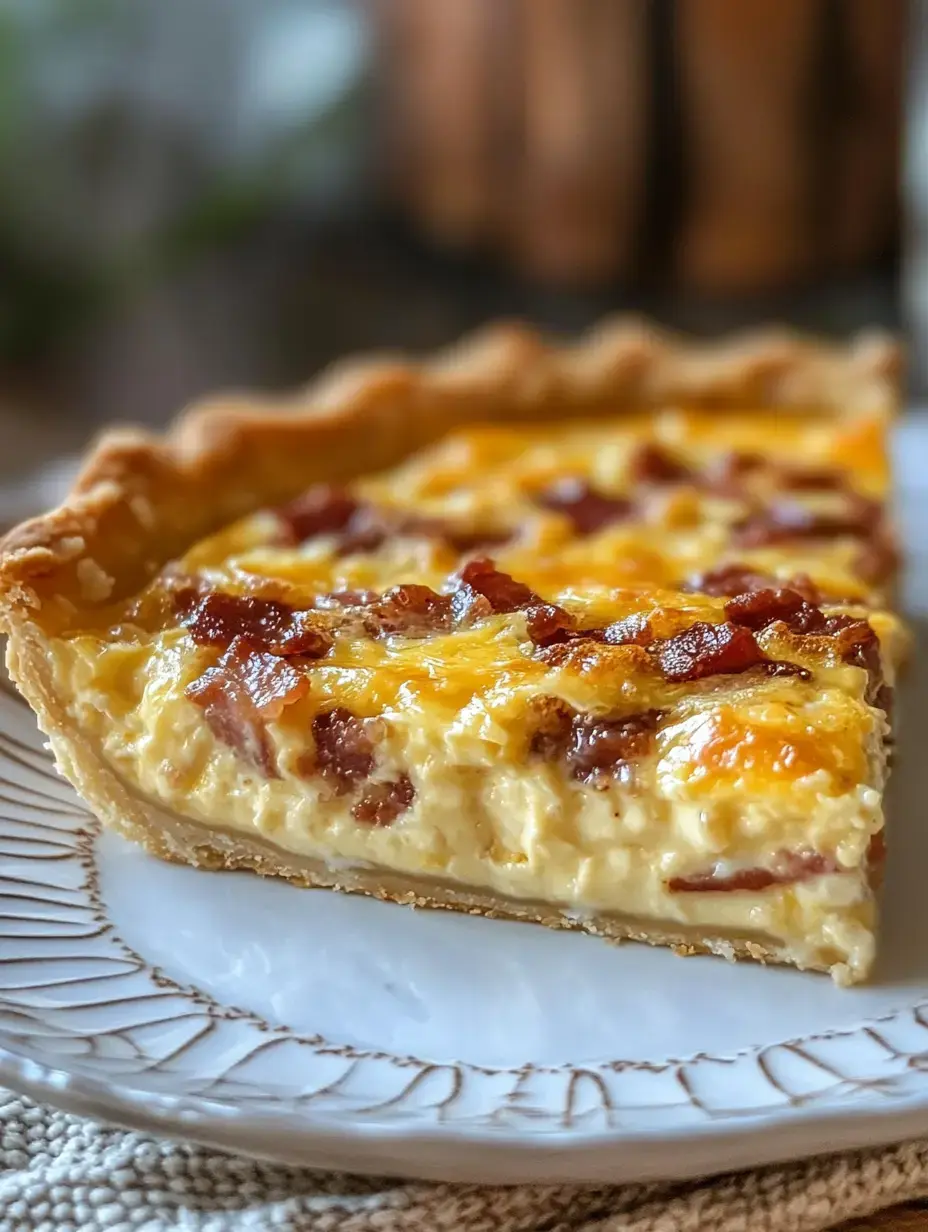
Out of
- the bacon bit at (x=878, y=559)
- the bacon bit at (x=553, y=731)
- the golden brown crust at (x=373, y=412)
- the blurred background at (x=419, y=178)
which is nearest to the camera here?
the bacon bit at (x=553, y=731)

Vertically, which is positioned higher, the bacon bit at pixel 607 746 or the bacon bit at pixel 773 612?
the bacon bit at pixel 773 612

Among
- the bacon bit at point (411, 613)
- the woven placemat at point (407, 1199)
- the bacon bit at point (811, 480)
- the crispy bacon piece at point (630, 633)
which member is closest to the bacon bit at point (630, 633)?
the crispy bacon piece at point (630, 633)

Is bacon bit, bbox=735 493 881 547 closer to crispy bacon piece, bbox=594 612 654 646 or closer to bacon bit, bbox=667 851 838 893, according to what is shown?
crispy bacon piece, bbox=594 612 654 646

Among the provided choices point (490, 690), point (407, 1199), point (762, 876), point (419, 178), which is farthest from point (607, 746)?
point (419, 178)

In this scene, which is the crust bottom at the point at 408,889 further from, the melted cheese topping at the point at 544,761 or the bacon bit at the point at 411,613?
the bacon bit at the point at 411,613

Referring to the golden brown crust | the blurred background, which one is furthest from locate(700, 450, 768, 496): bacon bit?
the blurred background

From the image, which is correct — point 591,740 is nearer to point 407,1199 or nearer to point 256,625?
point 256,625
